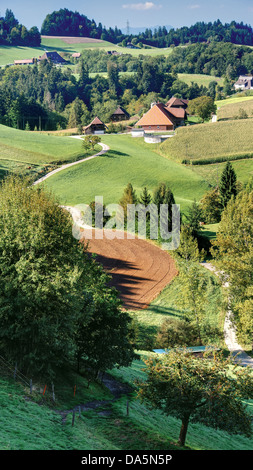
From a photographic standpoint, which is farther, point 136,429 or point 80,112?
point 80,112

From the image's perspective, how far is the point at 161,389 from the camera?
60.5 ft

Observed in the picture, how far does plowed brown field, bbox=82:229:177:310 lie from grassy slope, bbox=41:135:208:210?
14013 millimetres

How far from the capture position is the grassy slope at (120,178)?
70275 mm

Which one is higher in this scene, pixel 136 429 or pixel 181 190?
pixel 181 190

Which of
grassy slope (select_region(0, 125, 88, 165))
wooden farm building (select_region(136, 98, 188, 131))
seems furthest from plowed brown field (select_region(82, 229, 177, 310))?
wooden farm building (select_region(136, 98, 188, 131))

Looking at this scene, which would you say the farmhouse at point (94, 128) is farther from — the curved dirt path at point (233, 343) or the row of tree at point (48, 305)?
the row of tree at point (48, 305)

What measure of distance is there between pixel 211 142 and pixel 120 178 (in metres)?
28.3

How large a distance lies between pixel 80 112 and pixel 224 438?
134426mm

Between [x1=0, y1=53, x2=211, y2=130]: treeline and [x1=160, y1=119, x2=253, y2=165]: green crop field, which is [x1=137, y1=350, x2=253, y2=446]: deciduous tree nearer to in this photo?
[x1=160, y1=119, x2=253, y2=165]: green crop field

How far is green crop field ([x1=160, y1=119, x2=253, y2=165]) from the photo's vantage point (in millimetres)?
90562

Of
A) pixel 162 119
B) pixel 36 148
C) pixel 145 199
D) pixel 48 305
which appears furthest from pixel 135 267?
pixel 162 119

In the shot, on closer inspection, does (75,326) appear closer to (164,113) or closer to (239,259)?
(239,259)

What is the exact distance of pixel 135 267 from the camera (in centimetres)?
4953

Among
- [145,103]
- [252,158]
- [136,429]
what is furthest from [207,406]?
[145,103]
